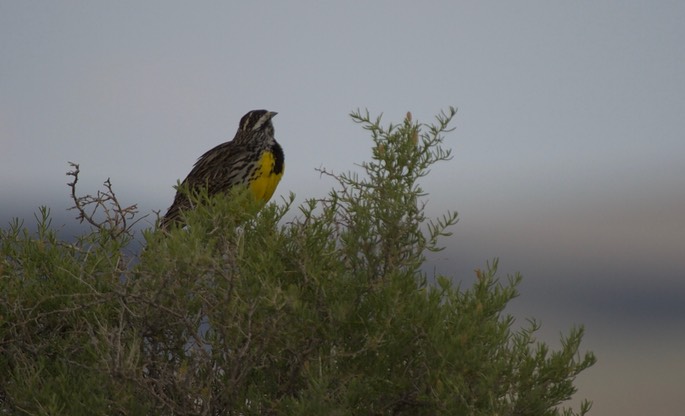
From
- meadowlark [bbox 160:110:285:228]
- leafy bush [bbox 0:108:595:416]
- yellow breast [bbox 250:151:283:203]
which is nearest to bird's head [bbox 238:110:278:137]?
meadowlark [bbox 160:110:285:228]

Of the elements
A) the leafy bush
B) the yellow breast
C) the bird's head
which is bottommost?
the leafy bush

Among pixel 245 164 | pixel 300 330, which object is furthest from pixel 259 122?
pixel 300 330

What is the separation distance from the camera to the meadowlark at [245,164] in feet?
29.2

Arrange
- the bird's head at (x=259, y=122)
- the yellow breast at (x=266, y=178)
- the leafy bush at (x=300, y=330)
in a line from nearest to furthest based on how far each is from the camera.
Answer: the leafy bush at (x=300, y=330), the yellow breast at (x=266, y=178), the bird's head at (x=259, y=122)

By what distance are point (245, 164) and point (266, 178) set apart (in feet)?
0.87

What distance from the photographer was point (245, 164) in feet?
29.7

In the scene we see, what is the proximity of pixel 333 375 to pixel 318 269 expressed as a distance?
66cm

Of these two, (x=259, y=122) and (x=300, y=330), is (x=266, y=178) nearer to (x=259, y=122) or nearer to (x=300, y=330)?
(x=259, y=122)

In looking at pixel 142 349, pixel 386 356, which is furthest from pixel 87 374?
pixel 386 356

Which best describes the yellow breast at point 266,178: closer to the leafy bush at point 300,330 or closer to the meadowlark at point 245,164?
the meadowlark at point 245,164

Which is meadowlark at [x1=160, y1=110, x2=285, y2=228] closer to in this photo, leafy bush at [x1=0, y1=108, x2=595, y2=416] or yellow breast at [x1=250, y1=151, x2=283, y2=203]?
yellow breast at [x1=250, y1=151, x2=283, y2=203]

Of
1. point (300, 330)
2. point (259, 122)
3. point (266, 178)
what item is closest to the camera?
point (300, 330)

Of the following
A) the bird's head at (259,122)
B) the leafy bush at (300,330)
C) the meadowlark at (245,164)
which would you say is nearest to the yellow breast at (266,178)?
the meadowlark at (245,164)

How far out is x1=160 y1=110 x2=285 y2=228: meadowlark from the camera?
8906 mm
